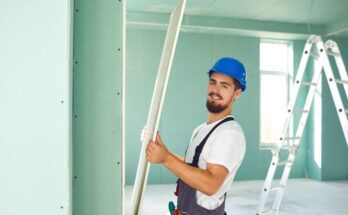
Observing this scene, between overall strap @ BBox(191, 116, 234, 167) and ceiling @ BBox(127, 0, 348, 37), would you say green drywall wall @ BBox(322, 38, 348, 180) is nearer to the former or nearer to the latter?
ceiling @ BBox(127, 0, 348, 37)

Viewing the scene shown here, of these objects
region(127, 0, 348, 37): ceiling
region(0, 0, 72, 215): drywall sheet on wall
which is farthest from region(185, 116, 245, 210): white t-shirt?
region(127, 0, 348, 37): ceiling

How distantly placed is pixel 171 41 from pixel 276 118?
18.6 feet

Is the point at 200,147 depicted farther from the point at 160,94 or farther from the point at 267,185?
the point at 267,185

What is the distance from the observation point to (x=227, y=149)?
1201 mm

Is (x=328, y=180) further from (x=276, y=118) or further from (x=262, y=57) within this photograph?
(x=262, y=57)

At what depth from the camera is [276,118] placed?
20.1 ft

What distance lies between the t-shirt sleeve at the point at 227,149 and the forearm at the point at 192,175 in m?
0.08

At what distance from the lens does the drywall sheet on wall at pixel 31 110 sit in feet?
2.39

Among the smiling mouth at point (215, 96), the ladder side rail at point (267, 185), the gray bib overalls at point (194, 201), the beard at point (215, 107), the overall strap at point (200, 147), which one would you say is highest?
the smiling mouth at point (215, 96)

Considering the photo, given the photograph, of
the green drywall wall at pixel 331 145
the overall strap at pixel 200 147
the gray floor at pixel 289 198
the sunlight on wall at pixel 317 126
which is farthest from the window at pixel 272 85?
the overall strap at pixel 200 147

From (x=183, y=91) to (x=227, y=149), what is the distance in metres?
4.43

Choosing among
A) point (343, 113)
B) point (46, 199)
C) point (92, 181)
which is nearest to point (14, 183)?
point (46, 199)

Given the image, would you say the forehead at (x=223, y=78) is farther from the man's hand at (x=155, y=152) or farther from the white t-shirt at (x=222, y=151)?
the man's hand at (x=155, y=152)

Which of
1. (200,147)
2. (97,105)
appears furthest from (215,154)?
(97,105)
